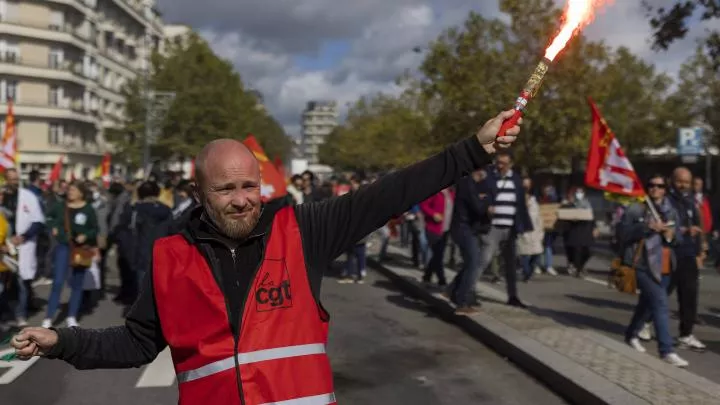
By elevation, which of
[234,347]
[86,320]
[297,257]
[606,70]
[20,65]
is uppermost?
[20,65]

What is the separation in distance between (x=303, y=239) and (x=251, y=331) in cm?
34

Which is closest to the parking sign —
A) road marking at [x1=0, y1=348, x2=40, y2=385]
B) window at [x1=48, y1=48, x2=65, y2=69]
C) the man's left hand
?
road marking at [x1=0, y1=348, x2=40, y2=385]

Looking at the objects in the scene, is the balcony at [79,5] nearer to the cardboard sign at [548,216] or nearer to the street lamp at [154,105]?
the street lamp at [154,105]

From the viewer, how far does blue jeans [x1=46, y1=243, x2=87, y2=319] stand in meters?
9.01

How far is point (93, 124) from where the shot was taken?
61656 mm

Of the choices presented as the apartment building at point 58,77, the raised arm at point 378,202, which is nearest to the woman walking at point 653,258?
the raised arm at point 378,202

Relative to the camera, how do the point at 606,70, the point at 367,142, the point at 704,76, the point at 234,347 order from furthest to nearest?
1. the point at 367,142
2. the point at 704,76
3. the point at 606,70
4. the point at 234,347

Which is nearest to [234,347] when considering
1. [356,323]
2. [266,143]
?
[356,323]

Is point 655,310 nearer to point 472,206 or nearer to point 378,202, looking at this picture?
point 472,206

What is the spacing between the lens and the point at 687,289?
761 centimetres

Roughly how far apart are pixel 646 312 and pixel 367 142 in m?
67.5

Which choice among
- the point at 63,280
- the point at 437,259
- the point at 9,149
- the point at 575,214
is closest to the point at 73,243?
the point at 63,280

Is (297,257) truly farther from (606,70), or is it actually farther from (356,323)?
(606,70)

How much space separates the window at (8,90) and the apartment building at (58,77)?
2.6 inches
